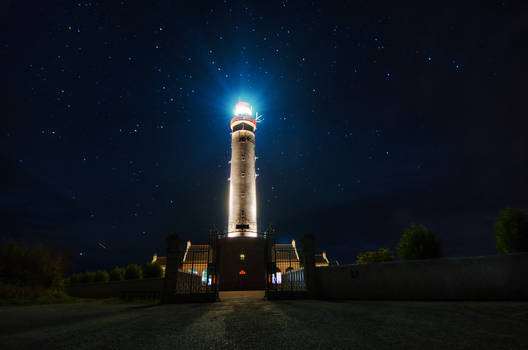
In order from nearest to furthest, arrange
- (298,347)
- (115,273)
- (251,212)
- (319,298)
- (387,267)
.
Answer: (298,347) → (387,267) → (319,298) → (115,273) → (251,212)

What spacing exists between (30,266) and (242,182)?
2838 cm

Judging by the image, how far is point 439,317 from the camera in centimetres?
622

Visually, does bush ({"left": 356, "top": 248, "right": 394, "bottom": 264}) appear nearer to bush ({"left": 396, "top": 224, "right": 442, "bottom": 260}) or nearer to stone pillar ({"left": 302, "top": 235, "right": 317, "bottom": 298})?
bush ({"left": 396, "top": 224, "right": 442, "bottom": 260})

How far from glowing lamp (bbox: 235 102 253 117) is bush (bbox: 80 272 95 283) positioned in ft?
116

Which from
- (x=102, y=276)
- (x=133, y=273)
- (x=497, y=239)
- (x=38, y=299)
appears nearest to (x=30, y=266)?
(x=38, y=299)

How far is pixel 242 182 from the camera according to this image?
41.9m

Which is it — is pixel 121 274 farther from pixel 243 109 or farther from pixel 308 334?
pixel 243 109

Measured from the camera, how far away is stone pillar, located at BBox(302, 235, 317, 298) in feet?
42.9

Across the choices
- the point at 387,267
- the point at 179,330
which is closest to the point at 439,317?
the point at 387,267

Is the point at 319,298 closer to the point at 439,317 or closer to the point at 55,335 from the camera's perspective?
the point at 439,317

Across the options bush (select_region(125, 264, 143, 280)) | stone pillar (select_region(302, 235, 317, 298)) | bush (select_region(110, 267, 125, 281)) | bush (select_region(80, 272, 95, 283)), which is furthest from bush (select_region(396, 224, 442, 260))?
bush (select_region(80, 272, 95, 283))

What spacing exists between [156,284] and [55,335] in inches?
745

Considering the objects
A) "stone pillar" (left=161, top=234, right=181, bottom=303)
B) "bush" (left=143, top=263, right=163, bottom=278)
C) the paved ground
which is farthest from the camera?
"bush" (left=143, top=263, right=163, bottom=278)

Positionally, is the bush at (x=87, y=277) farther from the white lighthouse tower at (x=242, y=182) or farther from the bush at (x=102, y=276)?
the white lighthouse tower at (x=242, y=182)
